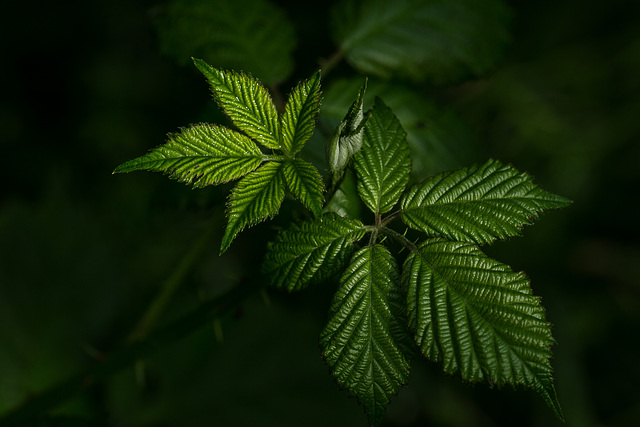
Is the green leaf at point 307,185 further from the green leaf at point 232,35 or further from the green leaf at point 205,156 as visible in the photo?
the green leaf at point 232,35

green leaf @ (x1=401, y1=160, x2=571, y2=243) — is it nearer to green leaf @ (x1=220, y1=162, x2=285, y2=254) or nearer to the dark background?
green leaf @ (x1=220, y1=162, x2=285, y2=254)

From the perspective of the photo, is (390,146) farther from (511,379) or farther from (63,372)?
(63,372)

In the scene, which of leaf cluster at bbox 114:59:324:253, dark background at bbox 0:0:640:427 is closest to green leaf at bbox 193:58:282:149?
leaf cluster at bbox 114:59:324:253

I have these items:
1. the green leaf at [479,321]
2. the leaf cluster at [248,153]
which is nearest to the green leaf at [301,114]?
the leaf cluster at [248,153]

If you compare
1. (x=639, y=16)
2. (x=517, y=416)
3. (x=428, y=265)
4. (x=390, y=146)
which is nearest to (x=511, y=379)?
(x=428, y=265)

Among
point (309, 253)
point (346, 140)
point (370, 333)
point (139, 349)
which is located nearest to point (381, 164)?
point (346, 140)

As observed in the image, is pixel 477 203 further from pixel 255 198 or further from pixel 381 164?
pixel 255 198
